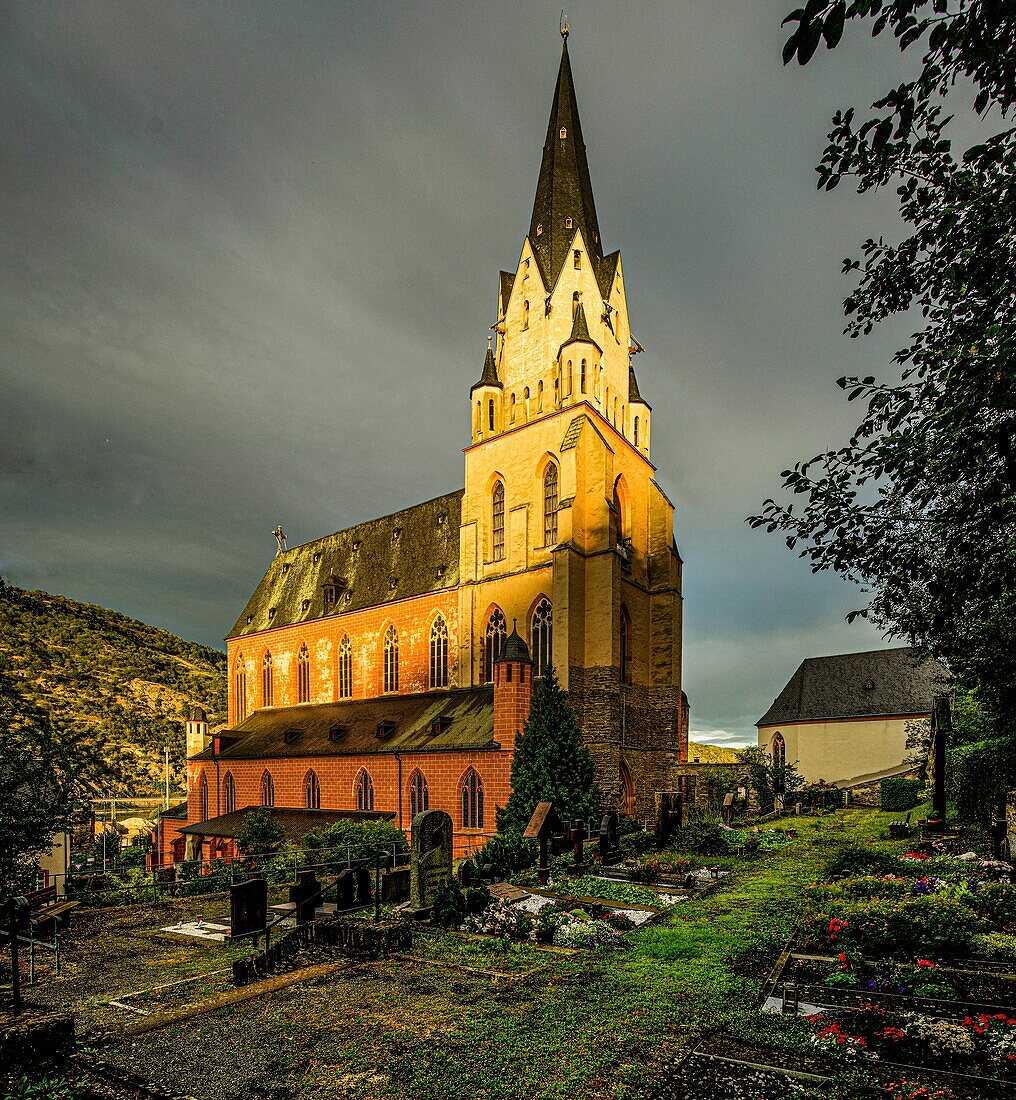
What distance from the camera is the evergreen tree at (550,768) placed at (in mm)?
23203

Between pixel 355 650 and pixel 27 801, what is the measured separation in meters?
28.4

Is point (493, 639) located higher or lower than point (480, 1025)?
higher

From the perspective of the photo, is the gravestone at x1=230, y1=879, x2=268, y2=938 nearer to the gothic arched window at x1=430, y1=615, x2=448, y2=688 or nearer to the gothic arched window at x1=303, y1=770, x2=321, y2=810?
the gothic arched window at x1=303, y1=770, x2=321, y2=810

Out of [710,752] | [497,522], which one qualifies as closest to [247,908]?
[497,522]

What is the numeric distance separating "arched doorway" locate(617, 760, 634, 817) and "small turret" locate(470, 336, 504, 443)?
17.0 m

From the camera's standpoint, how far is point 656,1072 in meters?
6.29

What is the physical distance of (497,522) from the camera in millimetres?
34281

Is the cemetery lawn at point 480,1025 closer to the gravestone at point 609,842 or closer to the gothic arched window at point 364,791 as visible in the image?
the gravestone at point 609,842

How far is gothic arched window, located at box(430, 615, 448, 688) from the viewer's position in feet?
115

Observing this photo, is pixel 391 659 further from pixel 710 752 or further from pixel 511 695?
pixel 710 752

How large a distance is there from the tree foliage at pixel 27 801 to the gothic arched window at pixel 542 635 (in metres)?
20.5

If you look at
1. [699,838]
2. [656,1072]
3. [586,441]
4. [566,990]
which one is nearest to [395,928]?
[566,990]

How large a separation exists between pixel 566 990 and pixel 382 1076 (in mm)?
3040

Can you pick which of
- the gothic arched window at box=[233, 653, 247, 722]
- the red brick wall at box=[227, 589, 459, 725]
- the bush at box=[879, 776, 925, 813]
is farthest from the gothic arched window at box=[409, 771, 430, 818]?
the bush at box=[879, 776, 925, 813]
